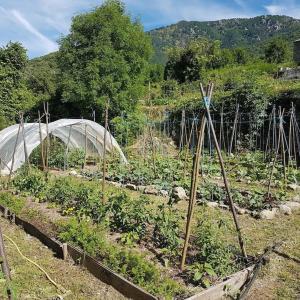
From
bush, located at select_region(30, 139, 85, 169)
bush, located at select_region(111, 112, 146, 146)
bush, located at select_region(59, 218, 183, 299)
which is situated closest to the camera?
bush, located at select_region(59, 218, 183, 299)

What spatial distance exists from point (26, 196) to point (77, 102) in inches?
420

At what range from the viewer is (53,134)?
527 inches

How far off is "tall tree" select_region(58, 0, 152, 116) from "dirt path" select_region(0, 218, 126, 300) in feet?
41.4

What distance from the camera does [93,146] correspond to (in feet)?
45.9

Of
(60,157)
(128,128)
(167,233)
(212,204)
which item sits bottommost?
(212,204)

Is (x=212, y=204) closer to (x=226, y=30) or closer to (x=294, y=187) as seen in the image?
(x=294, y=187)

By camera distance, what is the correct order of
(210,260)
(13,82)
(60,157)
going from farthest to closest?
(13,82) → (60,157) → (210,260)

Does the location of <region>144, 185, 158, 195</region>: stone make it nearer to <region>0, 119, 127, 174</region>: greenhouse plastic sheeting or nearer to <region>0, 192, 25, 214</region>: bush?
<region>0, 192, 25, 214</region>: bush

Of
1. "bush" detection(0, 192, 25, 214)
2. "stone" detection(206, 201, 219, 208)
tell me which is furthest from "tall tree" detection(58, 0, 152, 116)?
"stone" detection(206, 201, 219, 208)

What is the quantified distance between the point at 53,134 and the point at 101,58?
579cm

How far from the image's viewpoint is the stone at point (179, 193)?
8.59 meters

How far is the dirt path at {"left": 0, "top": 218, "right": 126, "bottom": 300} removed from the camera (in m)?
4.43

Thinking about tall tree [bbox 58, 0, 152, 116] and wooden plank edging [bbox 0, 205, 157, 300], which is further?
tall tree [bbox 58, 0, 152, 116]

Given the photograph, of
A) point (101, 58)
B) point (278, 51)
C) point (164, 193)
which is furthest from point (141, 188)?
point (278, 51)
